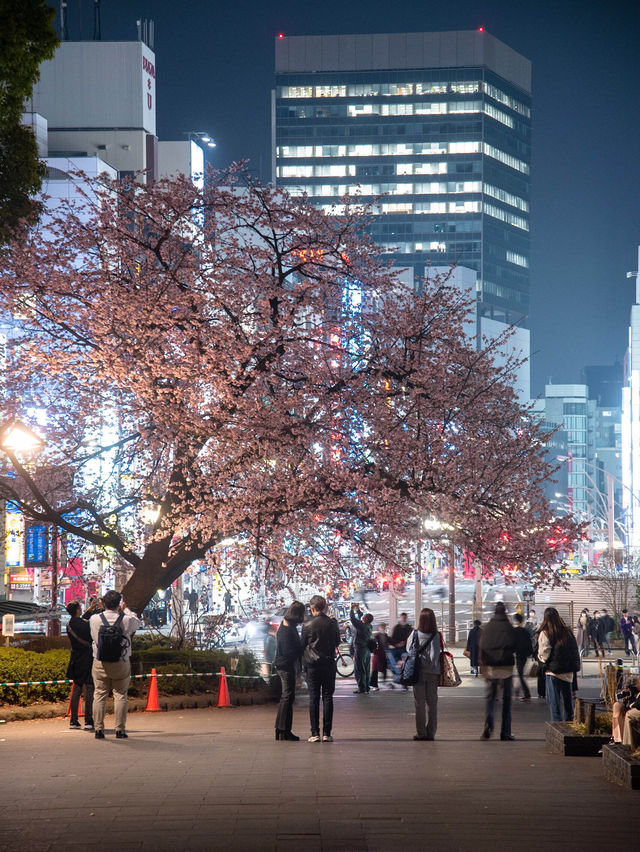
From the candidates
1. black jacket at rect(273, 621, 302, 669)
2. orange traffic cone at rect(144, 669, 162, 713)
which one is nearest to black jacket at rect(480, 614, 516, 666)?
Result: black jacket at rect(273, 621, 302, 669)

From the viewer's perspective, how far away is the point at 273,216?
2006 centimetres

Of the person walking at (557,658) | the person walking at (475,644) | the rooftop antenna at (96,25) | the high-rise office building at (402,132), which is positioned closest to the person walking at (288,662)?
the person walking at (557,658)

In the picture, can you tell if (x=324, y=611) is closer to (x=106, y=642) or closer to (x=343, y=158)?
(x=106, y=642)

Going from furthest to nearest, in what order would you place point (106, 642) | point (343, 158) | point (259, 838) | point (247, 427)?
point (343, 158) < point (247, 427) < point (106, 642) < point (259, 838)

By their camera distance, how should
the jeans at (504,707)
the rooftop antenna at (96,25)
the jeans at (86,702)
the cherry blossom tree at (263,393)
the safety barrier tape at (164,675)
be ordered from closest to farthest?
the jeans at (504,707) < the jeans at (86,702) < the safety barrier tape at (164,675) < the cherry blossom tree at (263,393) < the rooftop antenna at (96,25)

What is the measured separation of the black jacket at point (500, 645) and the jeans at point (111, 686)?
453 centimetres

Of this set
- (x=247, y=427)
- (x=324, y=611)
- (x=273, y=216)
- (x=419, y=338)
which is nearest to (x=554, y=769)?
(x=324, y=611)

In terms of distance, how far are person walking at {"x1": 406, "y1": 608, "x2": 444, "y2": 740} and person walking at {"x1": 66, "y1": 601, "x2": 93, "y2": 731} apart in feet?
14.5

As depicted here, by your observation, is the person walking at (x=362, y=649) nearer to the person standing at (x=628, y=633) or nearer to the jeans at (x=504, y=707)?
the jeans at (x=504, y=707)

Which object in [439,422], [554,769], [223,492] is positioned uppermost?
[439,422]

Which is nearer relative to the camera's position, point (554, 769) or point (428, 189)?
point (554, 769)

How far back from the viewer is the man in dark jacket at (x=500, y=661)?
13.7 m

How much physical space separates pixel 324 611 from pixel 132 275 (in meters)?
9.68

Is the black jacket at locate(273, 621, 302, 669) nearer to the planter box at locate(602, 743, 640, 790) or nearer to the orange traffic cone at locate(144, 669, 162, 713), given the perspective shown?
the planter box at locate(602, 743, 640, 790)
